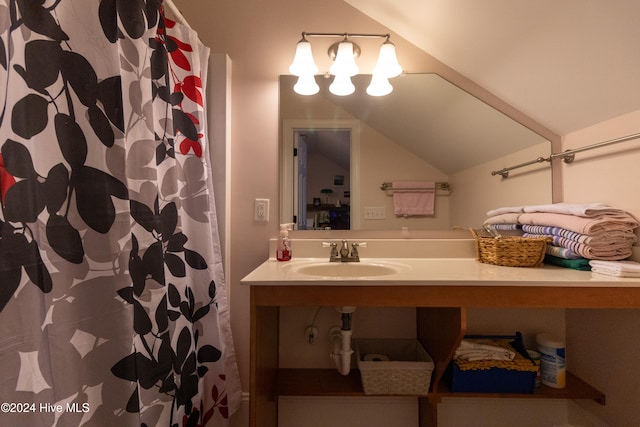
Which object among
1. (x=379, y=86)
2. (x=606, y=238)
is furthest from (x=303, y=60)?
(x=606, y=238)

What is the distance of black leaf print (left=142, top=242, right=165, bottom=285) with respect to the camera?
779mm

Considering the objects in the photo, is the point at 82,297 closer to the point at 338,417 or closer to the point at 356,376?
the point at 356,376

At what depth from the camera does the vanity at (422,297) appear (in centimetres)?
89

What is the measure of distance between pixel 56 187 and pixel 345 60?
1.20m

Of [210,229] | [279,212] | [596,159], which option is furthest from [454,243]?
[210,229]

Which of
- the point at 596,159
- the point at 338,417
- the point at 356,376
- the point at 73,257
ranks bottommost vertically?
the point at 338,417

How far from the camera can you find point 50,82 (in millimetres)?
600

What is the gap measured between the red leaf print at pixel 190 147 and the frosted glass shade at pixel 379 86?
2.80ft

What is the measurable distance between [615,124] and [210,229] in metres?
1.63

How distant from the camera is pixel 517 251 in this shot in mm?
1126

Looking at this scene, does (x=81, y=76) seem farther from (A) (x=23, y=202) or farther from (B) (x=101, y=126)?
(A) (x=23, y=202)

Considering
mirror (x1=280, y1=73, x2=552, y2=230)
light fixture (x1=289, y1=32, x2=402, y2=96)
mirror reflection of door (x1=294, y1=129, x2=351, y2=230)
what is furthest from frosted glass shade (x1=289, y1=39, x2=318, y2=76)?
mirror reflection of door (x1=294, y1=129, x2=351, y2=230)

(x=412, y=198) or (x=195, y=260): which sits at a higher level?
(x=412, y=198)

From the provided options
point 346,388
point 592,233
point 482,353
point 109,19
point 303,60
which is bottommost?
point 346,388
